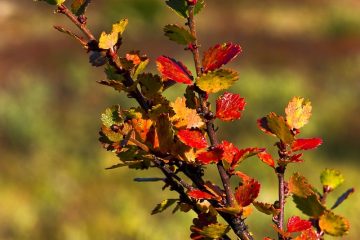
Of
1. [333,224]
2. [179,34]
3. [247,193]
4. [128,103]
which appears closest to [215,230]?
[247,193]

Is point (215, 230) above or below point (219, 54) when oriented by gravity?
below

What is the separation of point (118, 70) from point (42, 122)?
19.1 feet

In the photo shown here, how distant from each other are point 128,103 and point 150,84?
6.27m

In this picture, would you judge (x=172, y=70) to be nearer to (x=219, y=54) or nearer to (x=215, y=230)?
(x=219, y=54)

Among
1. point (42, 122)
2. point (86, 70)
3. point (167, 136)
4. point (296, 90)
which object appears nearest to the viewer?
point (167, 136)

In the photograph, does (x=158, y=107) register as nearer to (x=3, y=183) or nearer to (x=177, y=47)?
(x=3, y=183)

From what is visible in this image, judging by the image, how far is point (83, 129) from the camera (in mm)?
7105

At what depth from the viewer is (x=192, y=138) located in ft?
4.10

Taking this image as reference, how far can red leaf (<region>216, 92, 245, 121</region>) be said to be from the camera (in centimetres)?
127

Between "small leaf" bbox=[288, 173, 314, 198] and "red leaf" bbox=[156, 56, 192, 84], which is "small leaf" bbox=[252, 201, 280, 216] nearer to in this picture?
"small leaf" bbox=[288, 173, 314, 198]

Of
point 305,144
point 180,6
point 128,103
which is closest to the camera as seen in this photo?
point 180,6

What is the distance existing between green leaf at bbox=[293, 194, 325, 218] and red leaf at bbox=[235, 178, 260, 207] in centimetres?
8

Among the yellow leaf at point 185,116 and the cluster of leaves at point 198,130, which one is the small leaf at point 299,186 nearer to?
the cluster of leaves at point 198,130

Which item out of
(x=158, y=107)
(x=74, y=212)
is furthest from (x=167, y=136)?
(x=74, y=212)
